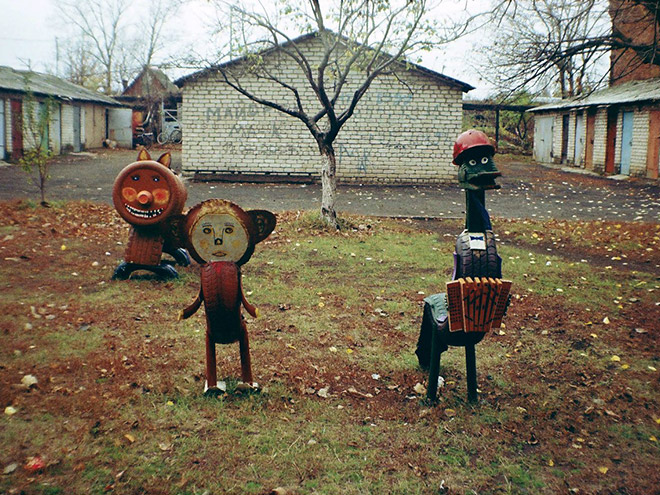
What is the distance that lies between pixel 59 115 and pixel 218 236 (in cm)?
2839

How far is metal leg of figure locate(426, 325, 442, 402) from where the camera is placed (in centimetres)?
455

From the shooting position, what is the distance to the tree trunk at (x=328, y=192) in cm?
1184

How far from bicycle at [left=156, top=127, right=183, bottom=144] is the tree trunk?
29.4m

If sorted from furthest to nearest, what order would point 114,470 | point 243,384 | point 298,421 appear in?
point 243,384 → point 298,421 → point 114,470

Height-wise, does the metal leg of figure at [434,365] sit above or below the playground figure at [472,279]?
below

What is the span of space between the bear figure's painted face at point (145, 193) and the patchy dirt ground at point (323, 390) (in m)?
0.93

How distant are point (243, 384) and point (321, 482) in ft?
3.99

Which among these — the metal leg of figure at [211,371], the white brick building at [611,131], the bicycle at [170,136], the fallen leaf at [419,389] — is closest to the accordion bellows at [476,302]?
the fallen leaf at [419,389]

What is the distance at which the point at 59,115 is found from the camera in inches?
1159

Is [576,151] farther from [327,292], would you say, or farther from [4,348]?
[4,348]

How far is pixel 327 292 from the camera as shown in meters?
7.66

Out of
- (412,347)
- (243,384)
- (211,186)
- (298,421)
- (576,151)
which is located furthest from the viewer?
(576,151)

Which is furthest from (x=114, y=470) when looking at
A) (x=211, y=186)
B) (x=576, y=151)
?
(x=576, y=151)

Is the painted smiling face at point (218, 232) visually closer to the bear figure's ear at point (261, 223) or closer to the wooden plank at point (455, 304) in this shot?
the bear figure's ear at point (261, 223)
